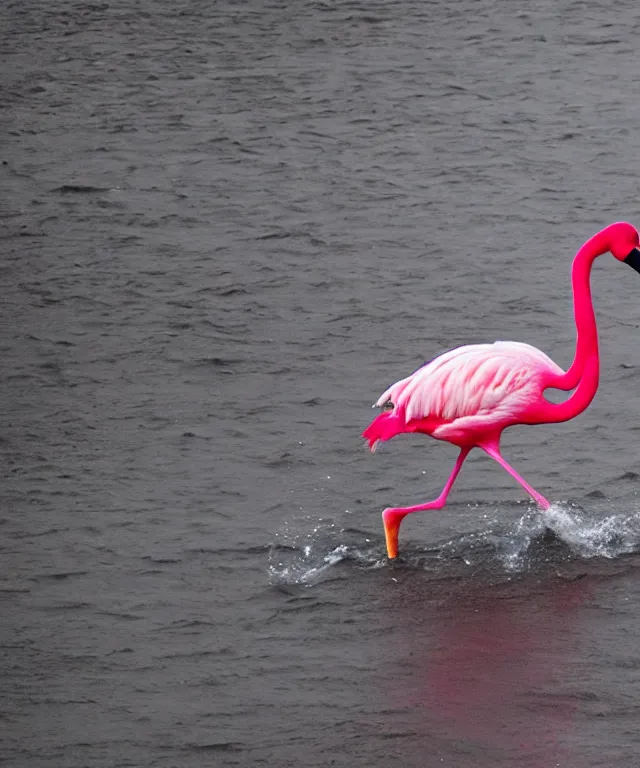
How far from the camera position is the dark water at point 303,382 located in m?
6.47

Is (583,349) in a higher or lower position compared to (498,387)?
higher

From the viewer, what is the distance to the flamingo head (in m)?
7.48

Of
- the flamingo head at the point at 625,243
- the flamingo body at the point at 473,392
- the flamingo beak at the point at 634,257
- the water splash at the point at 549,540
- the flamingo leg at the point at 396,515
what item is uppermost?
the flamingo head at the point at 625,243

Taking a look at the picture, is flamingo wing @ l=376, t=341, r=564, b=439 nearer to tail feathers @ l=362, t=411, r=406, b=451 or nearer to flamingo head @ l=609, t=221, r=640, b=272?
tail feathers @ l=362, t=411, r=406, b=451

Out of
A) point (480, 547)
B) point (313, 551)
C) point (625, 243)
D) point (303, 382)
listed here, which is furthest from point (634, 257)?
point (303, 382)

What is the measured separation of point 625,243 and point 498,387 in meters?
0.90

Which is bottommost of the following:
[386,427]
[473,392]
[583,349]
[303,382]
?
[303,382]

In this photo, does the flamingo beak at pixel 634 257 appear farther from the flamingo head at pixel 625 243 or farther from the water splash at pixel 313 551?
the water splash at pixel 313 551

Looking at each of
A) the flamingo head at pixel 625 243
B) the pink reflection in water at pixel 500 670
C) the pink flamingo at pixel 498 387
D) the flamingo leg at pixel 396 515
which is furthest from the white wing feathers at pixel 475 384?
the pink reflection in water at pixel 500 670

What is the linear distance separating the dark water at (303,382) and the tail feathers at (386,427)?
53 centimetres

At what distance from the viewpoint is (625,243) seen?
7508mm

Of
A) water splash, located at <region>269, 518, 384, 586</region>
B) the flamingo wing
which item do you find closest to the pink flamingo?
the flamingo wing

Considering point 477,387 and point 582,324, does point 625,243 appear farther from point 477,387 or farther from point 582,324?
point 477,387

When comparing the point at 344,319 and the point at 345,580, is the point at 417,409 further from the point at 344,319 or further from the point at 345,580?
the point at 344,319
